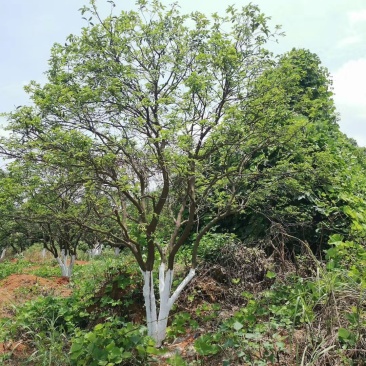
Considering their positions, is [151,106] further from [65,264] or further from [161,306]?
[65,264]

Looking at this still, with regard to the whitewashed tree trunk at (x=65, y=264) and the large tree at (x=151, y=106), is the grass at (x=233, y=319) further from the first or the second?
the whitewashed tree trunk at (x=65, y=264)

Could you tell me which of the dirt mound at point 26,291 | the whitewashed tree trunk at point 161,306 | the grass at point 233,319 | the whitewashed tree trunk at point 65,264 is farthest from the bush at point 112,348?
the whitewashed tree trunk at point 65,264

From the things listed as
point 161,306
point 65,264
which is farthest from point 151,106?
point 65,264

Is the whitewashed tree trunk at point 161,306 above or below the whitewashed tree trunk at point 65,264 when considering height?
below

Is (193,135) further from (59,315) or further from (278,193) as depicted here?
(59,315)

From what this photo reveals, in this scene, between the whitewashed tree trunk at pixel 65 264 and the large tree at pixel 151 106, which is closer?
the large tree at pixel 151 106

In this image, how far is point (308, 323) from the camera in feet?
11.0

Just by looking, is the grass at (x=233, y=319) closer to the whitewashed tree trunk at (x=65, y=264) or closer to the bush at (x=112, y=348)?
the bush at (x=112, y=348)

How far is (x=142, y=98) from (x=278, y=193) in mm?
2984

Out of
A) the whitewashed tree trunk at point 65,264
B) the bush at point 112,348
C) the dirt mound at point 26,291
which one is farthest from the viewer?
the whitewashed tree trunk at point 65,264

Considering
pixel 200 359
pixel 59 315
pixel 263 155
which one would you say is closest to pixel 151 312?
pixel 200 359

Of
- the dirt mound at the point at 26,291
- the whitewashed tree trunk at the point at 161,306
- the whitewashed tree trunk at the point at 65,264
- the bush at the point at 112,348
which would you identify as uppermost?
the whitewashed tree trunk at the point at 65,264

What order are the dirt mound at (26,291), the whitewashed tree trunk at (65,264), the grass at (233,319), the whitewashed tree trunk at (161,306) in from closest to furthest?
the grass at (233,319) < the whitewashed tree trunk at (161,306) < the dirt mound at (26,291) < the whitewashed tree trunk at (65,264)

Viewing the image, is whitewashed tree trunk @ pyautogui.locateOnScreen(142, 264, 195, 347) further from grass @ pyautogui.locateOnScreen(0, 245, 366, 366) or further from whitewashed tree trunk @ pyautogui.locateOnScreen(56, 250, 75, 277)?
whitewashed tree trunk @ pyautogui.locateOnScreen(56, 250, 75, 277)
